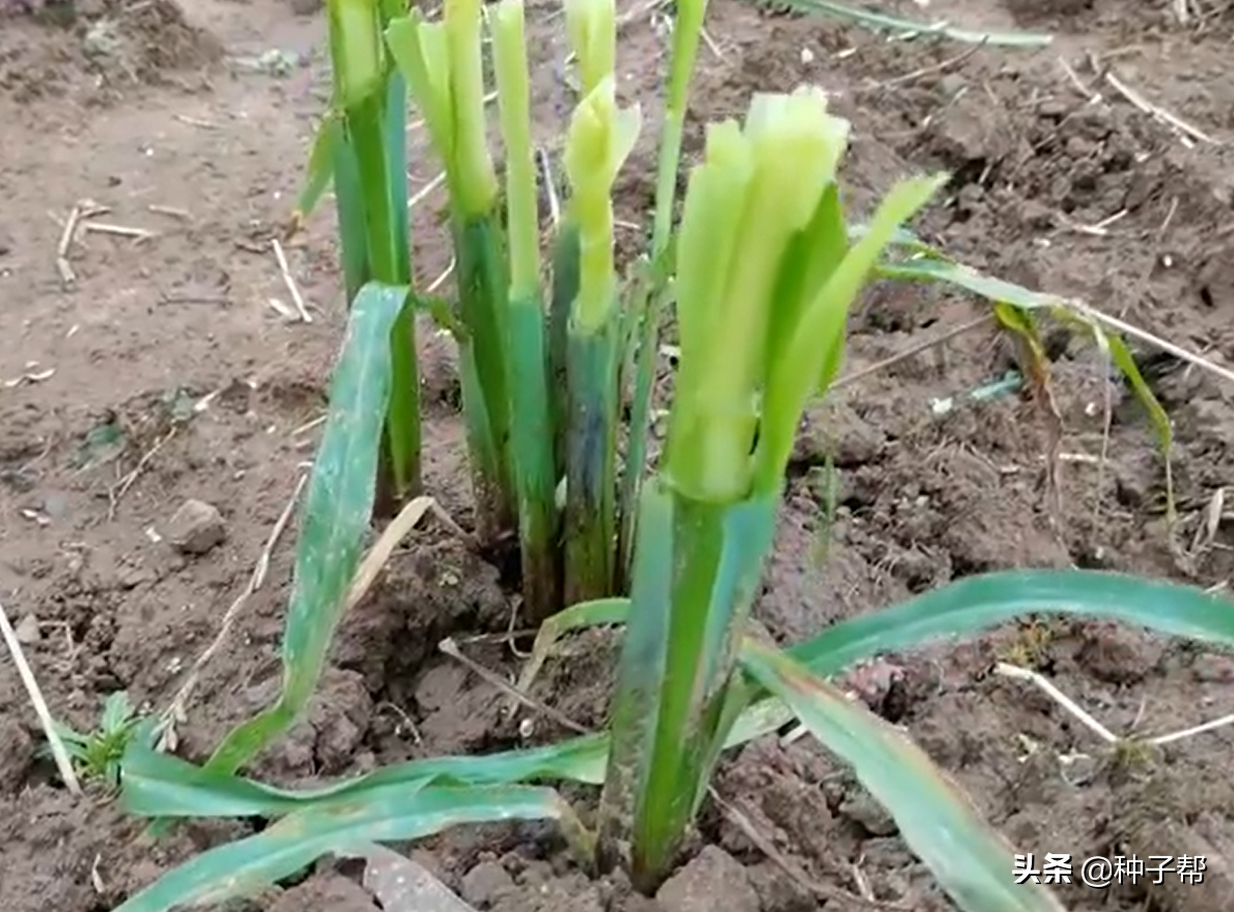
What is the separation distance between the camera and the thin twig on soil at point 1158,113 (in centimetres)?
174

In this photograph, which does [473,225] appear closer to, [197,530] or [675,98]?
[675,98]

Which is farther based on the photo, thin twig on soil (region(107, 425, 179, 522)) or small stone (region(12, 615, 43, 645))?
thin twig on soil (region(107, 425, 179, 522))

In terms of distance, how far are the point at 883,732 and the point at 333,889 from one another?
341 millimetres

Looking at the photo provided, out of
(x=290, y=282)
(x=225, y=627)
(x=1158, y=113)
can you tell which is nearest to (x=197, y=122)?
(x=290, y=282)

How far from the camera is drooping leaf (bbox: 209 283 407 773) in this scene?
3.05 feet

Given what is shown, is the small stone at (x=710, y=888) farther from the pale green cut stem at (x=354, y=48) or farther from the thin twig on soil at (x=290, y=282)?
the thin twig on soil at (x=290, y=282)

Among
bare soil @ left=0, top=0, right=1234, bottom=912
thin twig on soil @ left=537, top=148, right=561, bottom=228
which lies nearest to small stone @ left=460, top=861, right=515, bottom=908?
bare soil @ left=0, top=0, right=1234, bottom=912

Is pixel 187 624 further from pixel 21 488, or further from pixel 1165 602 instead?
pixel 1165 602

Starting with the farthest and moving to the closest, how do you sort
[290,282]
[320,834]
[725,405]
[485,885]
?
[290,282]
[485,885]
[320,834]
[725,405]

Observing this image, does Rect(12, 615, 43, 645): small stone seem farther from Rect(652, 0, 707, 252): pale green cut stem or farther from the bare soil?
Rect(652, 0, 707, 252): pale green cut stem

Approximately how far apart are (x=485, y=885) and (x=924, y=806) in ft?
0.95

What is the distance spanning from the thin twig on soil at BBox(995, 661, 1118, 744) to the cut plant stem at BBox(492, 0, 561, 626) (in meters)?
0.29

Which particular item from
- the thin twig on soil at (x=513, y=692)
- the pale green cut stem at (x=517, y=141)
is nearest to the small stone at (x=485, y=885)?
the thin twig on soil at (x=513, y=692)

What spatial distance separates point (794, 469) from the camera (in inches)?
55.0
